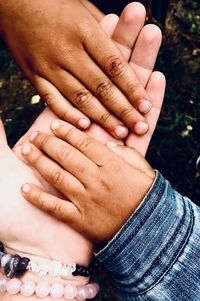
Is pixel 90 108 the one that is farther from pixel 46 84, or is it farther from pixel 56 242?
pixel 56 242

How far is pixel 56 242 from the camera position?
5.68 feet

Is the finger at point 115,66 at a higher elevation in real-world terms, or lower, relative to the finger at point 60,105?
higher

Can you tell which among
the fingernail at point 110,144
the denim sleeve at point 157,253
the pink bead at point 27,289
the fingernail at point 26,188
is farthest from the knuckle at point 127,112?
the pink bead at point 27,289

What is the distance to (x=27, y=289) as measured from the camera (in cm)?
165

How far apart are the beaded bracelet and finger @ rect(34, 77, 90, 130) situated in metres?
0.50

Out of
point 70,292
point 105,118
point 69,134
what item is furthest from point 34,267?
point 105,118

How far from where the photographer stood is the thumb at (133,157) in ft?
5.62

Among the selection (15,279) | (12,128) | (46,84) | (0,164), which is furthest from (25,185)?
(12,128)

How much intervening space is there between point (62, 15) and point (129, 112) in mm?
448

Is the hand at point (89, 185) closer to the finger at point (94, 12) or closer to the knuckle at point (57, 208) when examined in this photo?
the knuckle at point (57, 208)

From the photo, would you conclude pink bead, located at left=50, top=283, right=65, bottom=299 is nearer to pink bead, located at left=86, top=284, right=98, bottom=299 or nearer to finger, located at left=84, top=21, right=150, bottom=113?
pink bead, located at left=86, top=284, right=98, bottom=299

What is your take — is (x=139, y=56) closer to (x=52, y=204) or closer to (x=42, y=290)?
Answer: (x=52, y=204)

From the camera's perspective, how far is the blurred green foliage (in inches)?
105

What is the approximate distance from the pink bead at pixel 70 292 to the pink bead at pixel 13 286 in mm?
158
